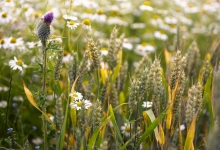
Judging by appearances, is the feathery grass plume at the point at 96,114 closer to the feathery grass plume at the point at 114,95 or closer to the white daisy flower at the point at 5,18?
the feathery grass plume at the point at 114,95

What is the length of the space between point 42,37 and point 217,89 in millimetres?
892

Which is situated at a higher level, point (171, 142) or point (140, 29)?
point (140, 29)

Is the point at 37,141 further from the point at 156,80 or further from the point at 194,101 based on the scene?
the point at 194,101

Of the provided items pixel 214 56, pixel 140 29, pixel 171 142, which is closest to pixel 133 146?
pixel 171 142

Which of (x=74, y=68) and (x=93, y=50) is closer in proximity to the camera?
(x=93, y=50)

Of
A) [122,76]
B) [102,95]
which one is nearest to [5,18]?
[122,76]

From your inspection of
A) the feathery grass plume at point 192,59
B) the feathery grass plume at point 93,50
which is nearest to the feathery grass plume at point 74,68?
the feathery grass plume at point 93,50

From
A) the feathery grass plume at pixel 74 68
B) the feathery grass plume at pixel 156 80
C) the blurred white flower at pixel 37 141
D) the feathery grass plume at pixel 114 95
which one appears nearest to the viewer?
the feathery grass plume at pixel 156 80

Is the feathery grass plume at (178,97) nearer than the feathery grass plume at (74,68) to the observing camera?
Yes

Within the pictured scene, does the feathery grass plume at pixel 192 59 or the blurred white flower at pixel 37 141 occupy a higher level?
the feathery grass plume at pixel 192 59

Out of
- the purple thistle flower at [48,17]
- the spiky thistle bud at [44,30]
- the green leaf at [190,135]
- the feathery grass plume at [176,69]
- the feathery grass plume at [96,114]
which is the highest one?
the purple thistle flower at [48,17]

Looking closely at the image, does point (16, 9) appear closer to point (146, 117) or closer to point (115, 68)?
point (115, 68)

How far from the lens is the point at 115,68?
106 inches

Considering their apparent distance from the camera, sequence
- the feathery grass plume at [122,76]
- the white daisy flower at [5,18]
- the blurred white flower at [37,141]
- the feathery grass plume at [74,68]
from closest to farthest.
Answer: the feathery grass plume at [74,68]
the feathery grass plume at [122,76]
the blurred white flower at [37,141]
the white daisy flower at [5,18]
